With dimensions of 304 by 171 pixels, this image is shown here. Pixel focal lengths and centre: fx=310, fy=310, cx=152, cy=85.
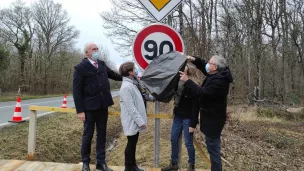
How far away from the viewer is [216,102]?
4.07 metres

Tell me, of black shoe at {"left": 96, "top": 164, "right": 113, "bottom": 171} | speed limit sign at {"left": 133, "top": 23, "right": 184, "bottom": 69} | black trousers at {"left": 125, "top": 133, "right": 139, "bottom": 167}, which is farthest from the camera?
black shoe at {"left": 96, "top": 164, "right": 113, "bottom": 171}

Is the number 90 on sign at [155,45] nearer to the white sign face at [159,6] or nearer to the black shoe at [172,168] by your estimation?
the white sign face at [159,6]

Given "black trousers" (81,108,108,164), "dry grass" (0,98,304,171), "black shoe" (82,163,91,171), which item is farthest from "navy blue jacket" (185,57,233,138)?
"dry grass" (0,98,304,171)

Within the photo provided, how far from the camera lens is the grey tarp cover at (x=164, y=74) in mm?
4016

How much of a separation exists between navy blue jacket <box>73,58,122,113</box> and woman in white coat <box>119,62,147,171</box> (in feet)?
1.15

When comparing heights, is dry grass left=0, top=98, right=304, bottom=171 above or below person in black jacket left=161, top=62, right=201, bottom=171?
below

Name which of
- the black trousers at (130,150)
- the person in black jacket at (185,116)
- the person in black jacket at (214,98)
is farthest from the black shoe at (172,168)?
the person in black jacket at (214,98)

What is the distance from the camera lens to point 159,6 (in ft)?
13.2

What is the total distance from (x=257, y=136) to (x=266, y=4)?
71.0 ft

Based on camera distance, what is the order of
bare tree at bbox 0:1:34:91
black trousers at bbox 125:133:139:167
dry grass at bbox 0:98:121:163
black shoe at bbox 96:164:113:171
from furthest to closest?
1. bare tree at bbox 0:1:34:91
2. dry grass at bbox 0:98:121:163
3. black shoe at bbox 96:164:113:171
4. black trousers at bbox 125:133:139:167

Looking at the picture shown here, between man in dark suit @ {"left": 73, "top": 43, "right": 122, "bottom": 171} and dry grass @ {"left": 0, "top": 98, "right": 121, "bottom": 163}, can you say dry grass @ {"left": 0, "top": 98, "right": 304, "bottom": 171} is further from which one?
man in dark suit @ {"left": 73, "top": 43, "right": 122, "bottom": 171}

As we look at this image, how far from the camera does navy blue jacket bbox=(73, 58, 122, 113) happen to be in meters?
4.48

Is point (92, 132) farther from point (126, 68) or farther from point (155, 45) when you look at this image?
point (155, 45)

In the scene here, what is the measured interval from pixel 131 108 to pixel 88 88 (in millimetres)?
730
